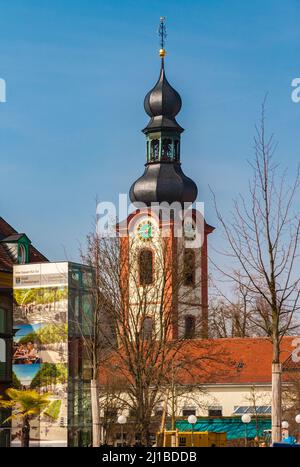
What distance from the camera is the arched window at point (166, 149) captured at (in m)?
77.9

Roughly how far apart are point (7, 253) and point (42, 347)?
6628 millimetres

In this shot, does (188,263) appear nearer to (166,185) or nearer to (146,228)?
(146,228)

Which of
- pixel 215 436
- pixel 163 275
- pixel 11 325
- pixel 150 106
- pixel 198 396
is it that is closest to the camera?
pixel 215 436

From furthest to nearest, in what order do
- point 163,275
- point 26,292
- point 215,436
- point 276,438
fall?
point 163,275 → point 26,292 → point 215,436 → point 276,438

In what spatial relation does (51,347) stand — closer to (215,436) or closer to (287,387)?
(215,436)

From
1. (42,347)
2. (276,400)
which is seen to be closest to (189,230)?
(42,347)

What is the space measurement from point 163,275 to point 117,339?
3.70 m

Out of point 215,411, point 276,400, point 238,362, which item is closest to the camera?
point 276,400

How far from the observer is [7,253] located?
138 feet

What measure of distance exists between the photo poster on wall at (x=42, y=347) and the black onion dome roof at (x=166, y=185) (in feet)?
135

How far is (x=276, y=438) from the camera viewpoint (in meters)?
18.0

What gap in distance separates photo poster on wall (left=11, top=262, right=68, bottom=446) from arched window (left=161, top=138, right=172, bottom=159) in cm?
4178

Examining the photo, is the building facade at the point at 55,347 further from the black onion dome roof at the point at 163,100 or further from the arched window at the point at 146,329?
the black onion dome roof at the point at 163,100
